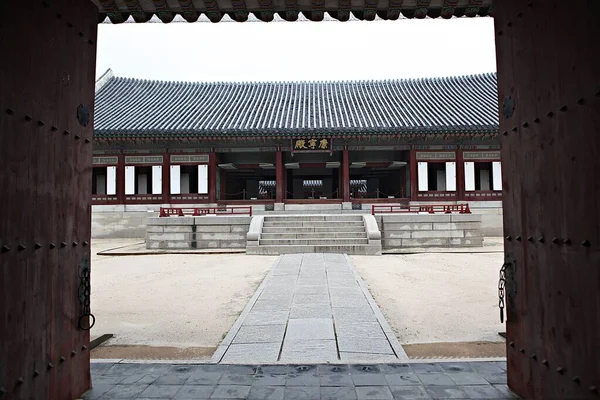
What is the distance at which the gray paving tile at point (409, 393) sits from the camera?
2782 millimetres

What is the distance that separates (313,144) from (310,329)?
47.5ft

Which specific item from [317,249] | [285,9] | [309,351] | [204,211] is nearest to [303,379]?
[309,351]

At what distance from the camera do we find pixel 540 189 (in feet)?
8.13

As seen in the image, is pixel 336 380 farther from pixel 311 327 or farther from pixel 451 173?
pixel 451 173

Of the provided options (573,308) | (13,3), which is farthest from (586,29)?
(13,3)

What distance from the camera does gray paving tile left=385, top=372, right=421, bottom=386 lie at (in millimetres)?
3039

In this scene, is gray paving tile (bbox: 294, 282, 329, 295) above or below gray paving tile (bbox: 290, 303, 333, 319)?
above

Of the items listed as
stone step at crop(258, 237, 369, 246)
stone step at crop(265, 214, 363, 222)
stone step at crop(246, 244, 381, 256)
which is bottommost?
stone step at crop(246, 244, 381, 256)

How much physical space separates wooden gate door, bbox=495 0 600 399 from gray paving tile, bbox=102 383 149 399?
9.82ft

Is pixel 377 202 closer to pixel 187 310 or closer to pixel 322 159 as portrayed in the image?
pixel 322 159

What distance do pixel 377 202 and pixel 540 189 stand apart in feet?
53.7

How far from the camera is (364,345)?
4.00 m

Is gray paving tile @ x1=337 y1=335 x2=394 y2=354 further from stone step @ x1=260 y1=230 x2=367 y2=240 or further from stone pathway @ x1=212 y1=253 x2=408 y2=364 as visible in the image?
stone step @ x1=260 y1=230 x2=367 y2=240

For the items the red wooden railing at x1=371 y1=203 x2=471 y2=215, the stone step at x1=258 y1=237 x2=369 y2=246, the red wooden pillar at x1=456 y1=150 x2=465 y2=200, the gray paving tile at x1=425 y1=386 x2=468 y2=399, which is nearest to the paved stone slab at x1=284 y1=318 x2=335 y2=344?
the gray paving tile at x1=425 y1=386 x2=468 y2=399
